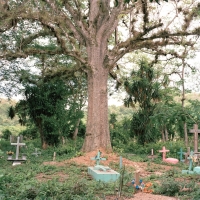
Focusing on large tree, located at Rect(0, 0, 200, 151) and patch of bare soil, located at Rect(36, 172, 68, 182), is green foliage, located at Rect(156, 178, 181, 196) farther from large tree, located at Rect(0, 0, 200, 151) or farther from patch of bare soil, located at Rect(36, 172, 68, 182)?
large tree, located at Rect(0, 0, 200, 151)

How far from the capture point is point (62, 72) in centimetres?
1894

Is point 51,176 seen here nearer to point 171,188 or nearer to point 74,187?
point 74,187

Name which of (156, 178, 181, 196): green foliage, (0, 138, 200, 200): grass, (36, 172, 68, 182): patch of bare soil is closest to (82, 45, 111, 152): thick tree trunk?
(0, 138, 200, 200): grass

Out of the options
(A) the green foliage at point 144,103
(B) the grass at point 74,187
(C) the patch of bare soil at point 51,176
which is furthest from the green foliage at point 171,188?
(A) the green foliage at point 144,103

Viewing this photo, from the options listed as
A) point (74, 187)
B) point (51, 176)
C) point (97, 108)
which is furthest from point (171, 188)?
point (97, 108)

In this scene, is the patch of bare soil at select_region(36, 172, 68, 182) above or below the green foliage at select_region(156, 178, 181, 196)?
below

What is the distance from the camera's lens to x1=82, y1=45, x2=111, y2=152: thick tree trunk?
51.1ft

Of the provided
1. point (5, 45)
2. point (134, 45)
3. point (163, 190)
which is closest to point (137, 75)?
point (134, 45)

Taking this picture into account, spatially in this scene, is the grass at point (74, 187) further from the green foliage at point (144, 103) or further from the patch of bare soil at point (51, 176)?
the green foliage at point (144, 103)

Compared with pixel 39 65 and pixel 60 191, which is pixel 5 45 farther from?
pixel 60 191

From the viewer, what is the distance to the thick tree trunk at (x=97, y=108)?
51.1ft

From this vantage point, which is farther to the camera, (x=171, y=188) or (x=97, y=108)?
(x=97, y=108)

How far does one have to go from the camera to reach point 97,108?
15.8 m

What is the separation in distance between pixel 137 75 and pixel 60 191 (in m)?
14.7
